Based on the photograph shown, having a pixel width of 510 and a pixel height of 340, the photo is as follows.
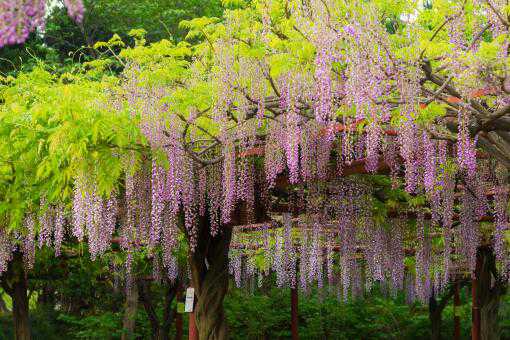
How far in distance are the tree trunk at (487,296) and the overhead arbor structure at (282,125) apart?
3196 millimetres

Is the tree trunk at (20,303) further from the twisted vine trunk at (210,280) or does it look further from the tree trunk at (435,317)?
the tree trunk at (435,317)

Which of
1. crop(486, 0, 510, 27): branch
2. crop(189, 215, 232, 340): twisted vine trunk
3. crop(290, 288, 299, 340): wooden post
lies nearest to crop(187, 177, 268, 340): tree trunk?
crop(189, 215, 232, 340): twisted vine trunk

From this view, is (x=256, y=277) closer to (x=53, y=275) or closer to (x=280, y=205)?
(x=53, y=275)

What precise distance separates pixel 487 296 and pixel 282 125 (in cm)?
751

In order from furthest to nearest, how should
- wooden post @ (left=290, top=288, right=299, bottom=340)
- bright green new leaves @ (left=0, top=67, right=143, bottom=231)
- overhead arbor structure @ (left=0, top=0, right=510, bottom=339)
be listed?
wooden post @ (left=290, top=288, right=299, bottom=340) → bright green new leaves @ (left=0, top=67, right=143, bottom=231) → overhead arbor structure @ (left=0, top=0, right=510, bottom=339)

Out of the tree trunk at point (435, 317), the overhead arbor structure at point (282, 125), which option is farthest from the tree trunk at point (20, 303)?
the tree trunk at point (435, 317)

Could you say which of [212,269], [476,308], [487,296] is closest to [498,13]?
[212,269]

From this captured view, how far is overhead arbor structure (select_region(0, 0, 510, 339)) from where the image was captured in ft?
16.2

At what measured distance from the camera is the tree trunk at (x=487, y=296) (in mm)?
12094

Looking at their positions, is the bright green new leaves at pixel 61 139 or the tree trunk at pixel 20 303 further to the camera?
the tree trunk at pixel 20 303

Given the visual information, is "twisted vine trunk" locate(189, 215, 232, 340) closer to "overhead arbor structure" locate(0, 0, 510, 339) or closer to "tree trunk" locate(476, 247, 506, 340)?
"overhead arbor structure" locate(0, 0, 510, 339)

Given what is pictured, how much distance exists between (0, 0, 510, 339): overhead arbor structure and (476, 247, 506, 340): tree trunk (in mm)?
3196

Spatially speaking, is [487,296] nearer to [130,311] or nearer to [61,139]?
[130,311]

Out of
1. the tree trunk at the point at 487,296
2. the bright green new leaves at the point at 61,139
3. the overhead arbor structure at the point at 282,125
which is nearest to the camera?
the overhead arbor structure at the point at 282,125
